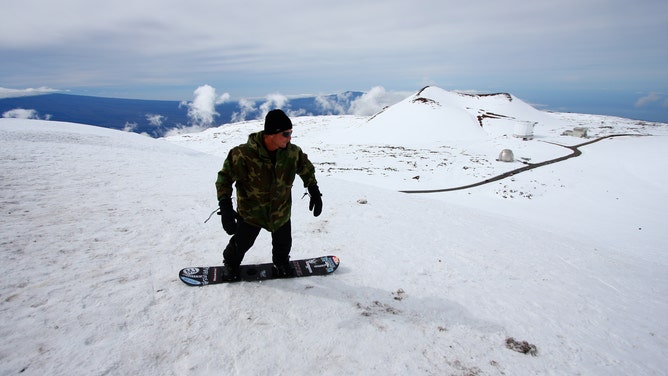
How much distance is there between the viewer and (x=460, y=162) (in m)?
27.9

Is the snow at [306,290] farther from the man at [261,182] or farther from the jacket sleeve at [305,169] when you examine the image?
the jacket sleeve at [305,169]

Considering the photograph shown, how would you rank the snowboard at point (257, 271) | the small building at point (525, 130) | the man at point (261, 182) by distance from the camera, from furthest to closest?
the small building at point (525, 130) → the snowboard at point (257, 271) → the man at point (261, 182)

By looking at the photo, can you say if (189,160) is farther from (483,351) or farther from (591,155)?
(591,155)

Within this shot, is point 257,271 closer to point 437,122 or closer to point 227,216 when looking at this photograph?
point 227,216

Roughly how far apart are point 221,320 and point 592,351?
461cm

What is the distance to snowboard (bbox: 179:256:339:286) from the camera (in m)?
4.79

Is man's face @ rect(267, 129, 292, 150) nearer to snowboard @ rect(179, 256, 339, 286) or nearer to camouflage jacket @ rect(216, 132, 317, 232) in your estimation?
camouflage jacket @ rect(216, 132, 317, 232)

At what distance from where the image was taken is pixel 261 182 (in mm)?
4277

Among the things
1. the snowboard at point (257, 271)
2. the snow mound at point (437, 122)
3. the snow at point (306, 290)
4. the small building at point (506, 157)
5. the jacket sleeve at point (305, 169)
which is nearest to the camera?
the snow at point (306, 290)

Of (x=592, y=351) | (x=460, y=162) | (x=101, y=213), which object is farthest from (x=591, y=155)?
(x=101, y=213)

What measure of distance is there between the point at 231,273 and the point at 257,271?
463 millimetres

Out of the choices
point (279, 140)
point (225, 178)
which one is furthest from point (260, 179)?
point (279, 140)

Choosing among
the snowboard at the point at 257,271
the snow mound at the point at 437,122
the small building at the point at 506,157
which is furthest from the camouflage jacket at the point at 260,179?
the snow mound at the point at 437,122

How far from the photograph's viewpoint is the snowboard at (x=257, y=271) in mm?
4785
